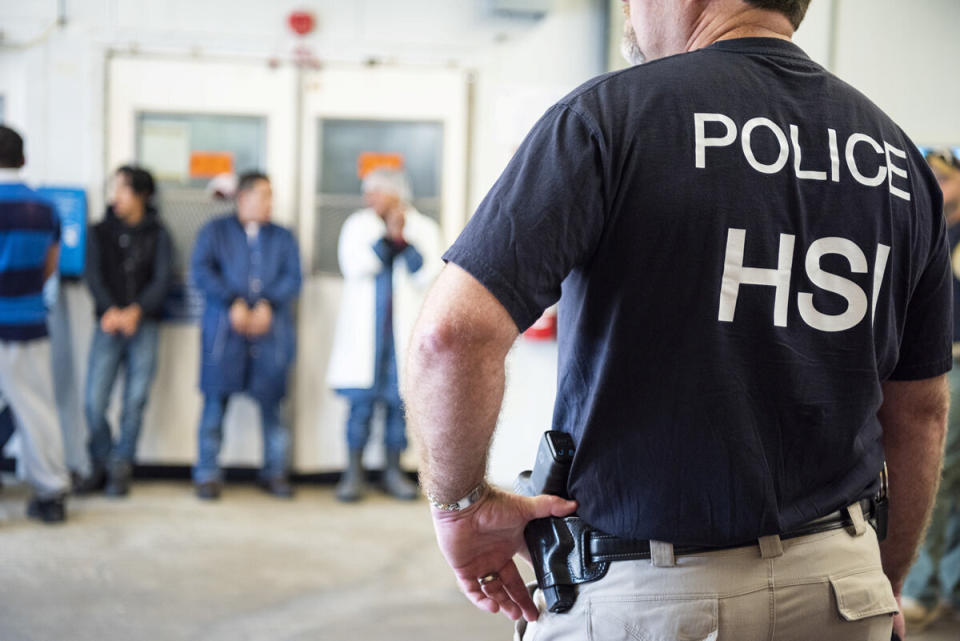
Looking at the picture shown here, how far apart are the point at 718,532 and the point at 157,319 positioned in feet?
14.4

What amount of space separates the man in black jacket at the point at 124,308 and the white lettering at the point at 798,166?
429cm

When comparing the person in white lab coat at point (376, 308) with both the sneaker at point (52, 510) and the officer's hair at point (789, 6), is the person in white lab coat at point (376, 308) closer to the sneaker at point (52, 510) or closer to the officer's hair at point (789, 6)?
the sneaker at point (52, 510)

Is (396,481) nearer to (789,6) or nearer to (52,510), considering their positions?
(52,510)

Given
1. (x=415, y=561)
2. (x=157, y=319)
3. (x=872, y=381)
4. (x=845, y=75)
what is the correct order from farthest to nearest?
(x=157, y=319)
(x=415, y=561)
(x=845, y=75)
(x=872, y=381)

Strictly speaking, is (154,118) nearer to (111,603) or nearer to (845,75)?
(111,603)

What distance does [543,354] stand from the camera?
5.19 m

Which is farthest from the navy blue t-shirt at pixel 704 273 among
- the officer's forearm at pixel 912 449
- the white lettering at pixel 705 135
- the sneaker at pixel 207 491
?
the sneaker at pixel 207 491

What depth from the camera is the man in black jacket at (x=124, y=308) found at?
488cm

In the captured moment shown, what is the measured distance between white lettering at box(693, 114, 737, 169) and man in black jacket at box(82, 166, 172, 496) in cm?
Answer: 428

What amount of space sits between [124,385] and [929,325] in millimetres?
4454

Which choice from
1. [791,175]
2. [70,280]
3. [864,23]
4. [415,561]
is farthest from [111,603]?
[864,23]

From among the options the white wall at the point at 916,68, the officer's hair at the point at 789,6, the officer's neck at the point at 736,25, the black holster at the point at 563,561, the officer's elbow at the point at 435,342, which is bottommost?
the black holster at the point at 563,561

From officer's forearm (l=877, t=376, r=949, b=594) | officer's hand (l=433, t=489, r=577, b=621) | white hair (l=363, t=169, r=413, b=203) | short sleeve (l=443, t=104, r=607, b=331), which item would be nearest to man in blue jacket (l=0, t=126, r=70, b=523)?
white hair (l=363, t=169, r=413, b=203)

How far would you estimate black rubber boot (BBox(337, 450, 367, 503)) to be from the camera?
16.5ft
